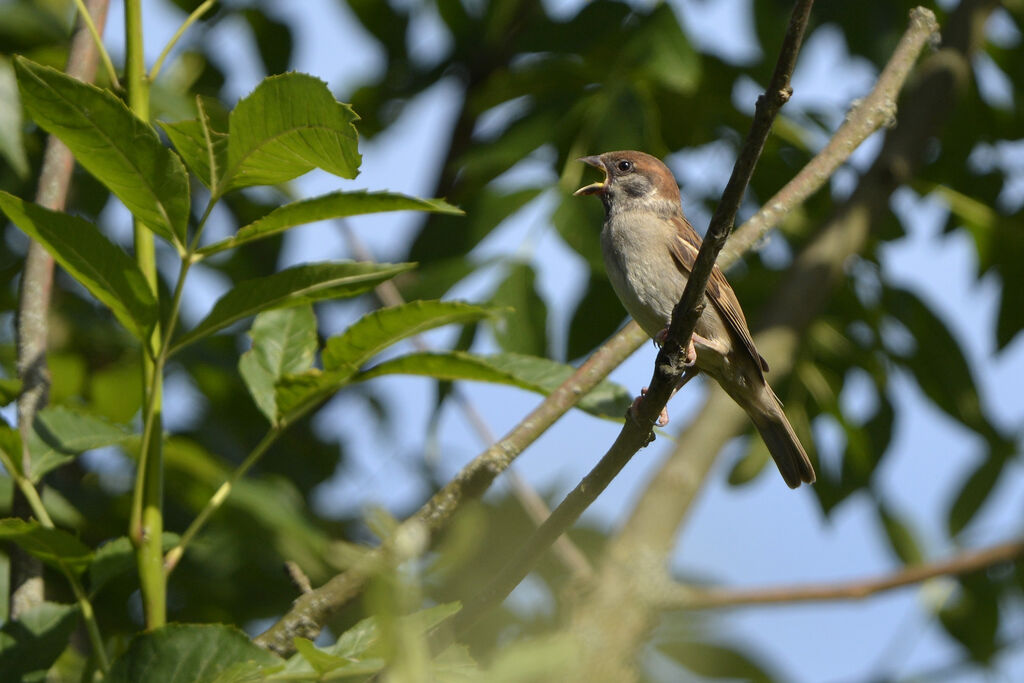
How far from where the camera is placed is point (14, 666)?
2352mm

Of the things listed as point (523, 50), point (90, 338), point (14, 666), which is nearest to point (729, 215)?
point (14, 666)

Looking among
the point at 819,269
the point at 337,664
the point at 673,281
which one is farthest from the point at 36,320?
the point at 819,269

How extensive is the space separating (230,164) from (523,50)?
2.34m

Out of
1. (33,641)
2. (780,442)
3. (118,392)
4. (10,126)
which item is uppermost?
(10,126)

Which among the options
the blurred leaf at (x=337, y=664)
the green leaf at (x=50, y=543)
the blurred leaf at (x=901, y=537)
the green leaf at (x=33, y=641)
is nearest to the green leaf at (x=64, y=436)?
the green leaf at (x=50, y=543)

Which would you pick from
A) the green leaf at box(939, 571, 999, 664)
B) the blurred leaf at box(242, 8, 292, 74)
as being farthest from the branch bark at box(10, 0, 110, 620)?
the green leaf at box(939, 571, 999, 664)

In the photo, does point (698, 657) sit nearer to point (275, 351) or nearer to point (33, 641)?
point (33, 641)

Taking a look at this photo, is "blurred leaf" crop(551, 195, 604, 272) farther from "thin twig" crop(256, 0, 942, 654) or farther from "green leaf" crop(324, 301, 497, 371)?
"green leaf" crop(324, 301, 497, 371)

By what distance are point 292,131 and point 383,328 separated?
0.56 m

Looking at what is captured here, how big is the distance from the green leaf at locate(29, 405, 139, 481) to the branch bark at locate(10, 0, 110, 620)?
32mm

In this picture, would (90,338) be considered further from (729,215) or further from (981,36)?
(981,36)

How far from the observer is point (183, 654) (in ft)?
6.77

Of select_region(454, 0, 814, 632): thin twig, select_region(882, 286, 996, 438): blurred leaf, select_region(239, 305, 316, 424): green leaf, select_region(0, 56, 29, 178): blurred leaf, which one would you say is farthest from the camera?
select_region(882, 286, 996, 438): blurred leaf

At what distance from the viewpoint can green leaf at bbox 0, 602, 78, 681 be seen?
236 cm
